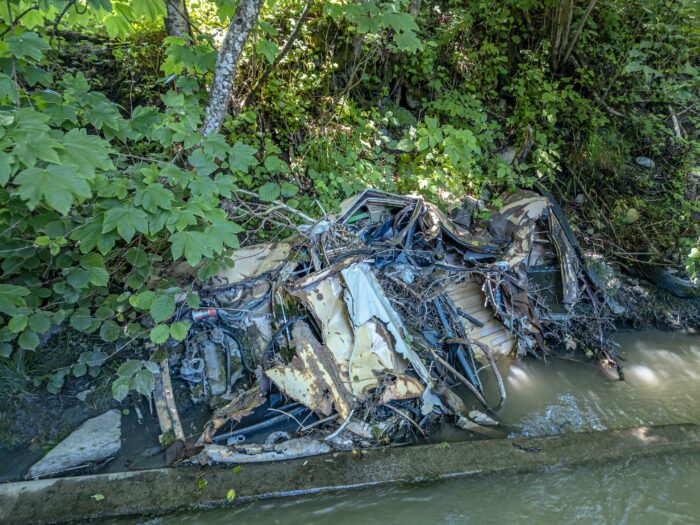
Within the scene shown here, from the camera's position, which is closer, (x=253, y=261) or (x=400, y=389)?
(x=400, y=389)

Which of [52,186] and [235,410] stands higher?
[52,186]

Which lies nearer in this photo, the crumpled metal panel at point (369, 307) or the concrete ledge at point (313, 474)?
the concrete ledge at point (313, 474)

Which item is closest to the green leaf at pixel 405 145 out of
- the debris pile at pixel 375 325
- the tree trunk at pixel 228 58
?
the debris pile at pixel 375 325

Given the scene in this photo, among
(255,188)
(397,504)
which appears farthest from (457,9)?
(397,504)

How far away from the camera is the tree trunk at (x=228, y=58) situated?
9.83 feet

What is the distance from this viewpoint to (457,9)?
219 inches

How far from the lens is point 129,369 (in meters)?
2.59

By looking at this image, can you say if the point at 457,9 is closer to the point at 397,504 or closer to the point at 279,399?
the point at 279,399

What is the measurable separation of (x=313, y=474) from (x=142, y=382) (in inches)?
48.3

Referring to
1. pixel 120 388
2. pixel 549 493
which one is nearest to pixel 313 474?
pixel 120 388

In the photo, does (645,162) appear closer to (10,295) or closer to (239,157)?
(239,157)

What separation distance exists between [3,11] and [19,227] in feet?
3.99

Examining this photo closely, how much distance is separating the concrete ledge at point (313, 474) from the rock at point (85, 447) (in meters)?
0.20

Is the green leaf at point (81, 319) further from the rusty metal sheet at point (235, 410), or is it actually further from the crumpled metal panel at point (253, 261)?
the rusty metal sheet at point (235, 410)
